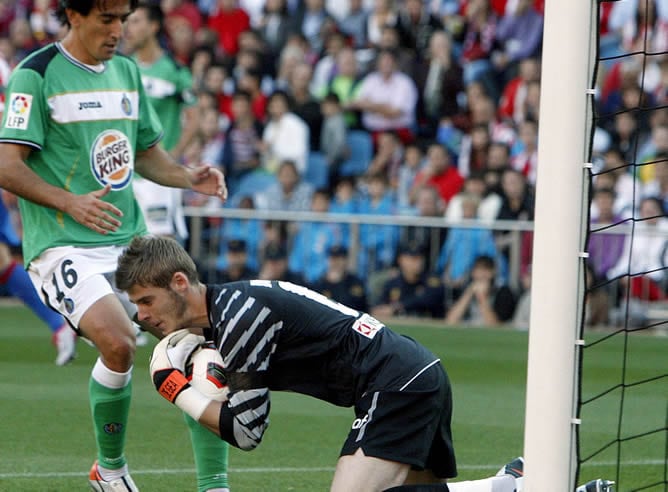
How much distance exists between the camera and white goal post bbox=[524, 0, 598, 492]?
14.3 feet

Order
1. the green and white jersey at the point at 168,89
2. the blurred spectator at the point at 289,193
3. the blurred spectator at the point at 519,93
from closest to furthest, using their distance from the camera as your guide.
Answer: the green and white jersey at the point at 168,89
the blurred spectator at the point at 289,193
the blurred spectator at the point at 519,93

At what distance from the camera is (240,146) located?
1652 centimetres

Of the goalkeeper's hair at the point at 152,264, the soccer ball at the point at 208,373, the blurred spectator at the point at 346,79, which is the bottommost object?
the soccer ball at the point at 208,373

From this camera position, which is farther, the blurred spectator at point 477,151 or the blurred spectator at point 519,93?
the blurred spectator at point 519,93

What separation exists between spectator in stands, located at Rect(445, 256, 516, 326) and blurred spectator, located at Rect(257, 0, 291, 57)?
5624 millimetres

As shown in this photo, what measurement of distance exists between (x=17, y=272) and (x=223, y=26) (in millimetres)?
9276

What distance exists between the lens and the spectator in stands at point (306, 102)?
1658 cm

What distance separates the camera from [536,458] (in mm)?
4414

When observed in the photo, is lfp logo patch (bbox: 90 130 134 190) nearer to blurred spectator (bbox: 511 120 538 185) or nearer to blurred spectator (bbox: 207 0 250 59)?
blurred spectator (bbox: 511 120 538 185)

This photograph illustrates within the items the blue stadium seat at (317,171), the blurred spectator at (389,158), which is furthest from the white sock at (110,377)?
the blue stadium seat at (317,171)

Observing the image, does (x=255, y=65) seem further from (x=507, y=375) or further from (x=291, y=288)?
(x=291, y=288)

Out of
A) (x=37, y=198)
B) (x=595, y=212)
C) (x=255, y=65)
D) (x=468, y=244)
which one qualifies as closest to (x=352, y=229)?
(x=468, y=244)

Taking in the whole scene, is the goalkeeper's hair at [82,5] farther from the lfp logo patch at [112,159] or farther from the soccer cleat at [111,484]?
the soccer cleat at [111,484]

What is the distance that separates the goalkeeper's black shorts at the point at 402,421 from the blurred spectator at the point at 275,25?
44.4 feet
